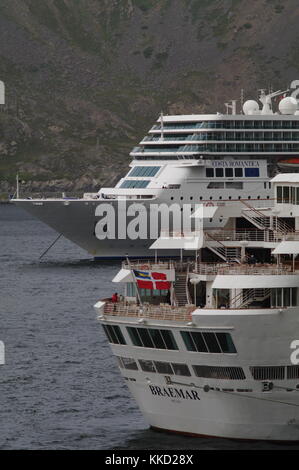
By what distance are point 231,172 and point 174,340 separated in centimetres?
10041

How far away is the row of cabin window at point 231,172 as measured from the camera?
507 feet

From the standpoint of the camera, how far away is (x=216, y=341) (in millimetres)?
54750

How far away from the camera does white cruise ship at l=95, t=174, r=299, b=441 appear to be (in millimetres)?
54438

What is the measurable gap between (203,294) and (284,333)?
4.63 metres

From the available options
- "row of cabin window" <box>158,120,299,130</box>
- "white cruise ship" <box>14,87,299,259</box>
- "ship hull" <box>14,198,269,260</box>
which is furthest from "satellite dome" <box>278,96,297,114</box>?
"ship hull" <box>14,198,269,260</box>

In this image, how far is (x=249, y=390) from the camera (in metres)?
54.8

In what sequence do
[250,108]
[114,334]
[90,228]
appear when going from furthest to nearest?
[250,108] < [90,228] < [114,334]

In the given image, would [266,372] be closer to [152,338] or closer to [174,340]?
[174,340]

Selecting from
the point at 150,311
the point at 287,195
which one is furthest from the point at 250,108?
the point at 150,311

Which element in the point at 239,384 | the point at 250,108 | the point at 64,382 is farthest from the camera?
the point at 250,108
